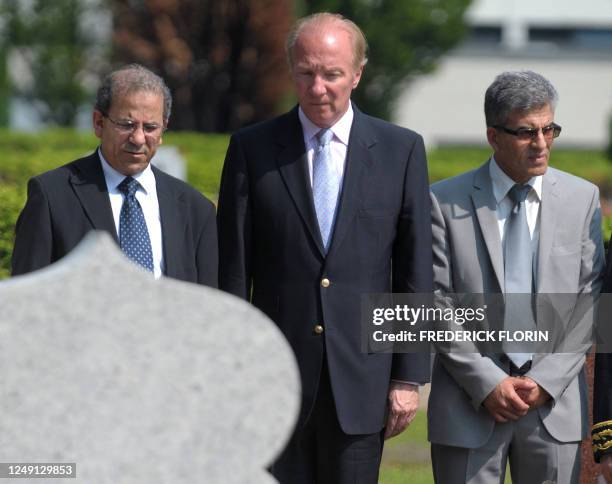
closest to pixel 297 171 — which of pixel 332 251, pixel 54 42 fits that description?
pixel 332 251

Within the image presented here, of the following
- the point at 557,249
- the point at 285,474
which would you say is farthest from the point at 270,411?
the point at 557,249

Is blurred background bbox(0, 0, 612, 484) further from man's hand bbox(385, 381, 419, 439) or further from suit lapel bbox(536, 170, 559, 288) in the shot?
man's hand bbox(385, 381, 419, 439)

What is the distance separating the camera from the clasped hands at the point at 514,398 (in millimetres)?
4312

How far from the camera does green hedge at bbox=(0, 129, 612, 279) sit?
775 centimetres

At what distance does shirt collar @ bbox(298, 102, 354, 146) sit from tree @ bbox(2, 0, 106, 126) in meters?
25.7

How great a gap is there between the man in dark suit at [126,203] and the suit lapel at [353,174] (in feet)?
1.59

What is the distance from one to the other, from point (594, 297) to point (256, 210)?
1.34 metres

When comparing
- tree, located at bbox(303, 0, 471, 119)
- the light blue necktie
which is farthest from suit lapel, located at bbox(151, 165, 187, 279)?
tree, located at bbox(303, 0, 471, 119)

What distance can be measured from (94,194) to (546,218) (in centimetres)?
170

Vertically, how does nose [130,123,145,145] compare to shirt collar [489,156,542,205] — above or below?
above

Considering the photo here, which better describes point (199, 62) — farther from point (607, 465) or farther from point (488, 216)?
point (607, 465)

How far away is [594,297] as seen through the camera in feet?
14.8

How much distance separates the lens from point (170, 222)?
14.3 feet

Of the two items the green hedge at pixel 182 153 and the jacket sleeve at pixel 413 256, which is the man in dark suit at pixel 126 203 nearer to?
the jacket sleeve at pixel 413 256
